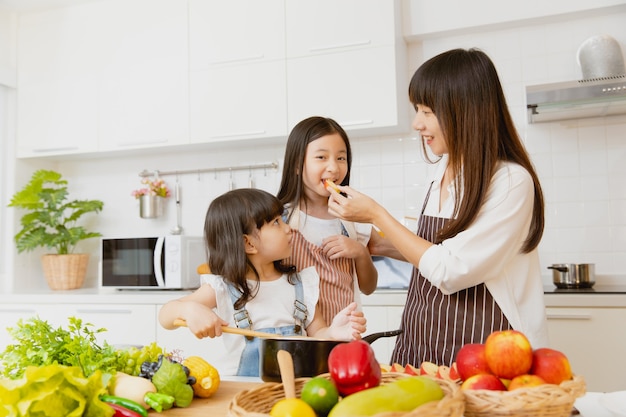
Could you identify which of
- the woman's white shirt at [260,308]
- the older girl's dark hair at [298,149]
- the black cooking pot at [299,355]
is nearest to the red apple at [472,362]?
the black cooking pot at [299,355]

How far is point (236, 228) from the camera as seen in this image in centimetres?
157

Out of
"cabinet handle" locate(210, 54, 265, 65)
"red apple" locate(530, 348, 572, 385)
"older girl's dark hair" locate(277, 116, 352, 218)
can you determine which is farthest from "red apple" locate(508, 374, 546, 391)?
"cabinet handle" locate(210, 54, 265, 65)

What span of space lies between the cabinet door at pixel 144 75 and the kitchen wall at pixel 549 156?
1.11 ft

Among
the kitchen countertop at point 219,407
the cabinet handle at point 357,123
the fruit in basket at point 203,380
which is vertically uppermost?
the cabinet handle at point 357,123

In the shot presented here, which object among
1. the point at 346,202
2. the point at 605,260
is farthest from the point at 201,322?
the point at 605,260

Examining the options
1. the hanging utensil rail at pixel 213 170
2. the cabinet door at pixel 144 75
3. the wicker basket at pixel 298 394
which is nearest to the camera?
the wicker basket at pixel 298 394

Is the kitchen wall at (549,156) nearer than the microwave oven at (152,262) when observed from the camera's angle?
Yes

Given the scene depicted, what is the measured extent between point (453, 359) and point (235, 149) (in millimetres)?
2350

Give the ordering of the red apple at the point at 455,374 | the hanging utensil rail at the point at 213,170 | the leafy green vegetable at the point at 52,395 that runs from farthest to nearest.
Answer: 1. the hanging utensil rail at the point at 213,170
2. the red apple at the point at 455,374
3. the leafy green vegetable at the point at 52,395

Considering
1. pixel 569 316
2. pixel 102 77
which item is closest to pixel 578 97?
pixel 569 316

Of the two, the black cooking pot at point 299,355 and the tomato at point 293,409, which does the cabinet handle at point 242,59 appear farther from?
the tomato at point 293,409

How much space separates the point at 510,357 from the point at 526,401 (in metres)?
0.09

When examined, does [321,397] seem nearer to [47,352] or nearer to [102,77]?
[47,352]

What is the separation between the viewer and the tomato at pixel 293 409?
2.53 ft
